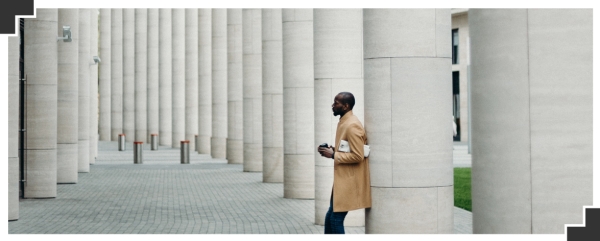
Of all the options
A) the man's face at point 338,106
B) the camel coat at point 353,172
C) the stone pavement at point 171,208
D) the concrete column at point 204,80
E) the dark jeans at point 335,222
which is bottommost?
the stone pavement at point 171,208

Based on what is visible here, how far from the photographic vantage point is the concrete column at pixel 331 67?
1360cm

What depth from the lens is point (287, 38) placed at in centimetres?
1823

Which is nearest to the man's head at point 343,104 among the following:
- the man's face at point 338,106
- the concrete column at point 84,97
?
the man's face at point 338,106

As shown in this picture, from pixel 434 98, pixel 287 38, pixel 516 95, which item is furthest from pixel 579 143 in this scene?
pixel 287 38

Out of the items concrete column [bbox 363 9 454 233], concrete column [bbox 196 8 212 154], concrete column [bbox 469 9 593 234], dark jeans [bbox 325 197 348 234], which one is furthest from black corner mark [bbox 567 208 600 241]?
concrete column [bbox 196 8 212 154]

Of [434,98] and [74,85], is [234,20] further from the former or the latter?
[434,98]

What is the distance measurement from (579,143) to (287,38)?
11.4 meters

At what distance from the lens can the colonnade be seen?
743 centimetres

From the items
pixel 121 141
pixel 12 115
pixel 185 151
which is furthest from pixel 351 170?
pixel 121 141

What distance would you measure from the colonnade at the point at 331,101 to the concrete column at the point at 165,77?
482 centimetres

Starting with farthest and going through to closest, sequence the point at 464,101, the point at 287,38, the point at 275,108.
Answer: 1. the point at 464,101
2. the point at 275,108
3. the point at 287,38

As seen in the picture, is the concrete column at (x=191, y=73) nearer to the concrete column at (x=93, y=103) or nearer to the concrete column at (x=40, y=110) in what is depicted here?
the concrete column at (x=93, y=103)

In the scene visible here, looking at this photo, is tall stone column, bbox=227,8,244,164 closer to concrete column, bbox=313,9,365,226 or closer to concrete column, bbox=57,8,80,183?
concrete column, bbox=57,8,80,183

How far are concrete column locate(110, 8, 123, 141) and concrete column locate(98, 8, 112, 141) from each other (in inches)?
11.2
